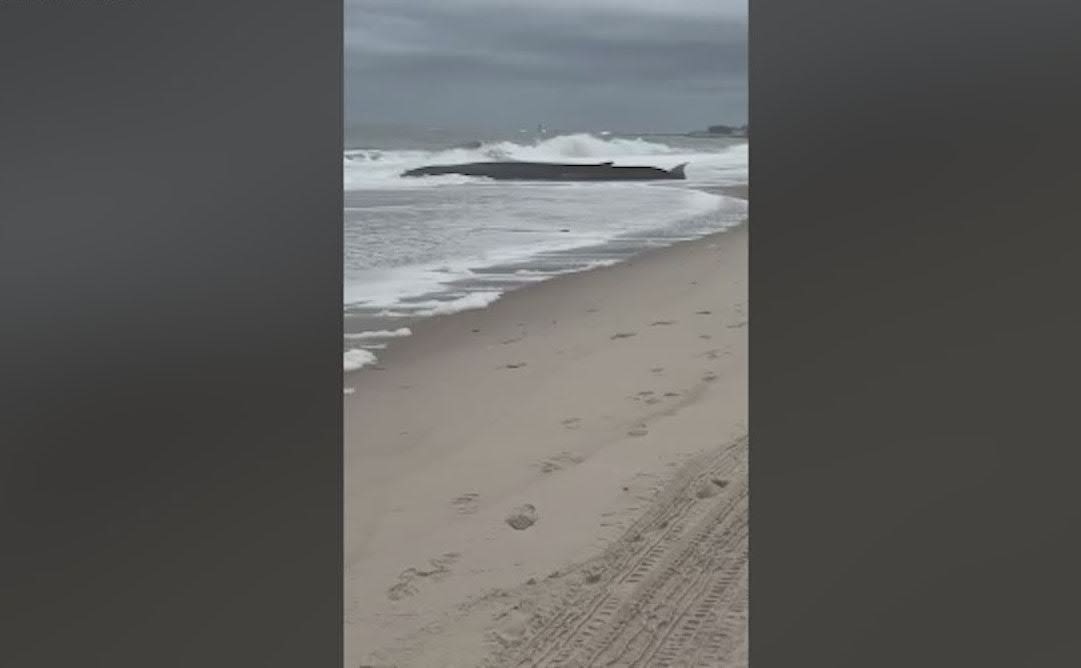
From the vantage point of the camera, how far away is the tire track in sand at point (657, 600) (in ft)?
7.35

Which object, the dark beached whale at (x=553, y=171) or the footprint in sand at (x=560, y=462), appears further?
the dark beached whale at (x=553, y=171)

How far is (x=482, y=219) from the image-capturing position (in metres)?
8.30

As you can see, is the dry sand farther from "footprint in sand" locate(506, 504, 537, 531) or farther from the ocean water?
the ocean water

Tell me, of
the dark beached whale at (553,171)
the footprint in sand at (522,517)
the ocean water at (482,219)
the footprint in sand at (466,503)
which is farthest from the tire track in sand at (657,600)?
the dark beached whale at (553,171)

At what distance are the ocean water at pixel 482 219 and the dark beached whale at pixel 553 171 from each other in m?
0.15

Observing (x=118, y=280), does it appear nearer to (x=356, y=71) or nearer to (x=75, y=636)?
(x=75, y=636)

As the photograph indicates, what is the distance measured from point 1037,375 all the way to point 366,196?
28.2 ft

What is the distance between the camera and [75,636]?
1.26 meters

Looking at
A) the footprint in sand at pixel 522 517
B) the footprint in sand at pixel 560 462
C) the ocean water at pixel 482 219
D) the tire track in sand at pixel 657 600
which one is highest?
the ocean water at pixel 482 219

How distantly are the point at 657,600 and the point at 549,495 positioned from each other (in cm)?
59

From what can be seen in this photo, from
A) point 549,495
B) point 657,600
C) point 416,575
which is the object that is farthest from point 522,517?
point 657,600

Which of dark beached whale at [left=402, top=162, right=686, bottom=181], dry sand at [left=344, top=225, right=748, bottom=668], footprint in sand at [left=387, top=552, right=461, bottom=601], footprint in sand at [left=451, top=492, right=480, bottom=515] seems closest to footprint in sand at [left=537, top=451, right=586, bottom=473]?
dry sand at [left=344, top=225, right=748, bottom=668]

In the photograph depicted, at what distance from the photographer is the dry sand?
2.33m

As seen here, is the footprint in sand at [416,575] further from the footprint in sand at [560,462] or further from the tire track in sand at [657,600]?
the footprint in sand at [560,462]
